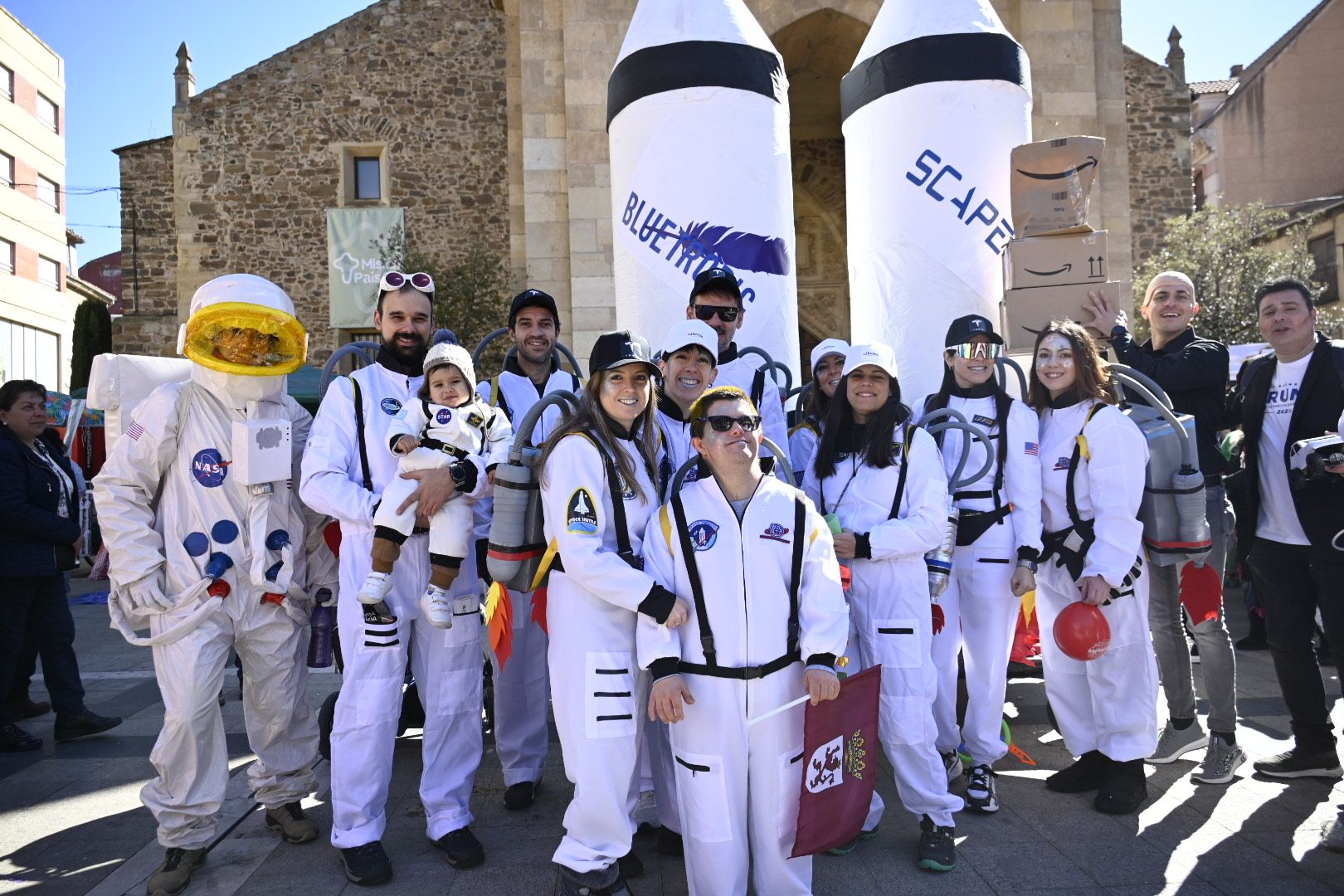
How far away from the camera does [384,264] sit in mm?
18125

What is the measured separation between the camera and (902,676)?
3.27m

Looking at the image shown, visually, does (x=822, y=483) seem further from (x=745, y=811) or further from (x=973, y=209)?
(x=973, y=209)

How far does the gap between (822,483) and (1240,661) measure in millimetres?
4671

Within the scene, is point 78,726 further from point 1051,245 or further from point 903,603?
point 1051,245

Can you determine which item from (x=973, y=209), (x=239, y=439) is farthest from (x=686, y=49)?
(x=239, y=439)

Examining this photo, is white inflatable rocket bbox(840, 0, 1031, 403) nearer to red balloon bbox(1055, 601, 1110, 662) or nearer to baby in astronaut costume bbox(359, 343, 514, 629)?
red balloon bbox(1055, 601, 1110, 662)

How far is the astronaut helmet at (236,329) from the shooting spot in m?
3.50

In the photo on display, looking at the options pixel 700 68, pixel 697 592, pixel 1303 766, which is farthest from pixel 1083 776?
pixel 700 68

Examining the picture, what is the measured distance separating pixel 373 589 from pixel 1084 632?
2.66m

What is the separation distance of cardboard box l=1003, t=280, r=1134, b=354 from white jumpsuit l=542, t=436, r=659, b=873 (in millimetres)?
2845

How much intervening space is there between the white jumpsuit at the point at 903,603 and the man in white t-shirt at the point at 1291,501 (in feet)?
5.54

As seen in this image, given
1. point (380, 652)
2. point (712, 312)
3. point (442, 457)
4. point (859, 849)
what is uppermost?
point (712, 312)

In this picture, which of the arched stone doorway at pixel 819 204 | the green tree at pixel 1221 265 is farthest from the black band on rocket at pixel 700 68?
the green tree at pixel 1221 265

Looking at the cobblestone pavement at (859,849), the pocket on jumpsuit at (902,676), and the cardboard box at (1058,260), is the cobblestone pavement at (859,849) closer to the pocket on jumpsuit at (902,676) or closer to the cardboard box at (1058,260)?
the pocket on jumpsuit at (902,676)
